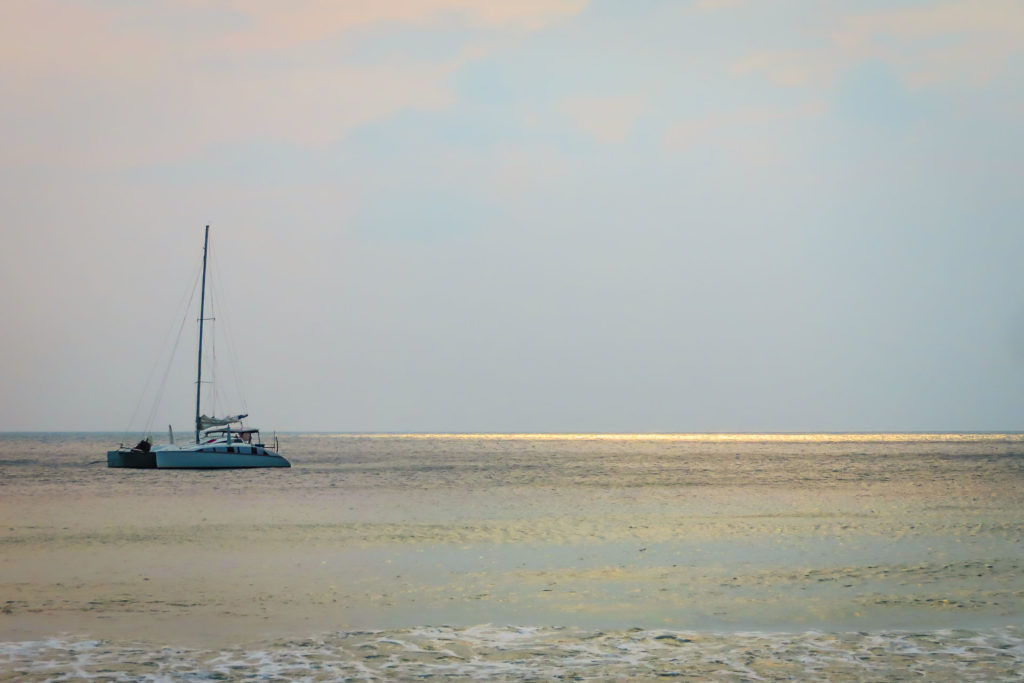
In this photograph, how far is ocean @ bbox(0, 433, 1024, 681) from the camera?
19562 mm

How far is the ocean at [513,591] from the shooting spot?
770 inches

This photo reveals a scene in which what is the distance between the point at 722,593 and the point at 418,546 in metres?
14.6

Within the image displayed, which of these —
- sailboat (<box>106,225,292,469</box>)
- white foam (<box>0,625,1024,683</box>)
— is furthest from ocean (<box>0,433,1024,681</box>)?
sailboat (<box>106,225,292,469</box>)

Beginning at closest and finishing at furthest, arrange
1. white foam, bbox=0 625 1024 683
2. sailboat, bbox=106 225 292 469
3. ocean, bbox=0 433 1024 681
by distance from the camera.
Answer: white foam, bbox=0 625 1024 683
ocean, bbox=0 433 1024 681
sailboat, bbox=106 225 292 469

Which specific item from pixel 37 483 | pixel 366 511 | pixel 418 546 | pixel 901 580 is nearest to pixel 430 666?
pixel 901 580

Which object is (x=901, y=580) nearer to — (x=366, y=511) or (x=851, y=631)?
(x=851, y=631)

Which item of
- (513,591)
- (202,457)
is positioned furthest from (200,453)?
(513,591)

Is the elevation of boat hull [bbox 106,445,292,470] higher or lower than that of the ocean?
higher

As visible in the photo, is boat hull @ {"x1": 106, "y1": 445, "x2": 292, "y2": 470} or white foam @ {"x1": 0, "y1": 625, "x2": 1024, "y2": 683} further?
boat hull @ {"x1": 106, "y1": 445, "x2": 292, "y2": 470}

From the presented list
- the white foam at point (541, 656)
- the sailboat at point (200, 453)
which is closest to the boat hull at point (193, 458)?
the sailboat at point (200, 453)

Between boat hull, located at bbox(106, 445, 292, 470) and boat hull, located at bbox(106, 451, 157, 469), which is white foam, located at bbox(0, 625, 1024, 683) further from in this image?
boat hull, located at bbox(106, 451, 157, 469)

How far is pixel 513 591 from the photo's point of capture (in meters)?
27.9

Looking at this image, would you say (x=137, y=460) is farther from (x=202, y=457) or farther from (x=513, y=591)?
(x=513, y=591)

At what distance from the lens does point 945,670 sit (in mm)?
18609
